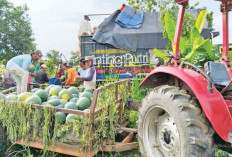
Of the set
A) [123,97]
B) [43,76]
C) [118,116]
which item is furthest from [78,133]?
[43,76]

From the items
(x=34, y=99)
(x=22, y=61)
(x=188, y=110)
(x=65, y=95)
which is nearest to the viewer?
(x=188, y=110)

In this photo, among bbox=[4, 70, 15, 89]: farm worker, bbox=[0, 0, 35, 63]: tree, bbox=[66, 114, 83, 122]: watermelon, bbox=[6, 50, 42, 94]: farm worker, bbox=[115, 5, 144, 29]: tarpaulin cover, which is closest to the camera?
bbox=[66, 114, 83, 122]: watermelon

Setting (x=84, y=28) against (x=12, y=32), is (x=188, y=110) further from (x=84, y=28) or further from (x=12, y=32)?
(x=12, y=32)

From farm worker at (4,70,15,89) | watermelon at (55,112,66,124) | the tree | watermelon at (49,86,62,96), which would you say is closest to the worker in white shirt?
farm worker at (4,70,15,89)

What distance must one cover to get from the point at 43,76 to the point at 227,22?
5.87 metres

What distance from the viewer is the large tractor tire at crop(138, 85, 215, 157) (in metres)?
2.43

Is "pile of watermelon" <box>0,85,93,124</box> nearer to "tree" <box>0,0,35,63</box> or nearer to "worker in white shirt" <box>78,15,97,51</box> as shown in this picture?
"worker in white shirt" <box>78,15,97,51</box>

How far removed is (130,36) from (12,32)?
69.6ft

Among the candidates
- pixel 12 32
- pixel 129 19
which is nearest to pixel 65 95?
pixel 129 19

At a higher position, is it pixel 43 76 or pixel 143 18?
pixel 143 18

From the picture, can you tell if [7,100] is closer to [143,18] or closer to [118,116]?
[118,116]

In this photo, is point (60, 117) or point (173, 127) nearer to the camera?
point (173, 127)

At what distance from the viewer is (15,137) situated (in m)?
3.72

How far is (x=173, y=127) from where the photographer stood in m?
2.88
